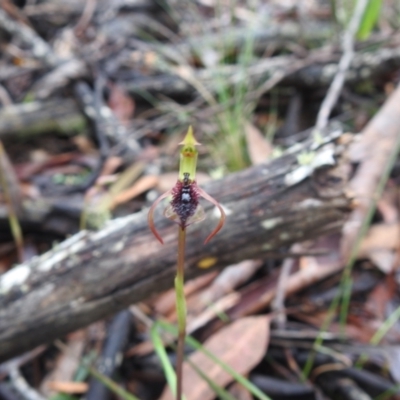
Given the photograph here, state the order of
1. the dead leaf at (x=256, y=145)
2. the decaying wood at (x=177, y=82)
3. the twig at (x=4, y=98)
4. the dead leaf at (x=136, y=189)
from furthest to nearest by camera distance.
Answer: the twig at (x=4, y=98)
the decaying wood at (x=177, y=82)
the dead leaf at (x=256, y=145)
the dead leaf at (x=136, y=189)

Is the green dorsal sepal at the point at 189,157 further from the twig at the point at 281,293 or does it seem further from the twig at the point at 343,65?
the twig at the point at 343,65

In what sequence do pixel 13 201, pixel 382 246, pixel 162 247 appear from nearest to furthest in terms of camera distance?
pixel 162 247
pixel 382 246
pixel 13 201

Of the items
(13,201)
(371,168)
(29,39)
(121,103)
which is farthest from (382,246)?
(29,39)

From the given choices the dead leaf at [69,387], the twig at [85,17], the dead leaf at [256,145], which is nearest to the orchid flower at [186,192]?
the dead leaf at [69,387]

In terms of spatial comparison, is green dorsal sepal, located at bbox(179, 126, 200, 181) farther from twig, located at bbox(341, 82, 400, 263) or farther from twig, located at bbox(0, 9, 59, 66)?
twig, located at bbox(0, 9, 59, 66)

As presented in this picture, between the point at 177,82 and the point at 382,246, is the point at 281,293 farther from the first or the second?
the point at 177,82

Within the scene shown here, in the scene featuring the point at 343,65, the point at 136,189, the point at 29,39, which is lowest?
the point at 136,189

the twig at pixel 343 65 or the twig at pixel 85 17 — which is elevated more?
the twig at pixel 85 17

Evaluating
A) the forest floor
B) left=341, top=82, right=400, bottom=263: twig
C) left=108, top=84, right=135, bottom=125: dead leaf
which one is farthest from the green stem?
left=108, top=84, right=135, bottom=125: dead leaf
